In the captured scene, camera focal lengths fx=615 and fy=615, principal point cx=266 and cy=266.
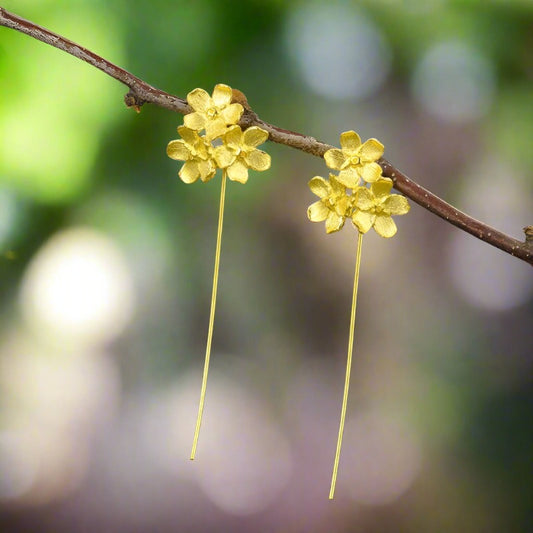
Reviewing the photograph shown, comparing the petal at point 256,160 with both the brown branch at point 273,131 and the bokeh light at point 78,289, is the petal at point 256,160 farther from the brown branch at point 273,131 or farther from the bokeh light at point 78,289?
the bokeh light at point 78,289

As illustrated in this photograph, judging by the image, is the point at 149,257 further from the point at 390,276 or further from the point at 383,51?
the point at 383,51

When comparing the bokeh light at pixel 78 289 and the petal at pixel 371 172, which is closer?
the petal at pixel 371 172

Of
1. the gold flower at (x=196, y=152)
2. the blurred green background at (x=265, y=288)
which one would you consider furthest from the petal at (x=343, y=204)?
the blurred green background at (x=265, y=288)

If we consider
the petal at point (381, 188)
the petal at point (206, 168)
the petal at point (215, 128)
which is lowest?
the petal at point (381, 188)

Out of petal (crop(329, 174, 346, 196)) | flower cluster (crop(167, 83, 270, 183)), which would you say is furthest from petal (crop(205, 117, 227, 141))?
petal (crop(329, 174, 346, 196))

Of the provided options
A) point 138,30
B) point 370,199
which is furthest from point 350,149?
point 138,30


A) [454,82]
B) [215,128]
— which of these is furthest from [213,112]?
[454,82]

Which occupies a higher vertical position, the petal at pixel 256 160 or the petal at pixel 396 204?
the petal at pixel 256 160

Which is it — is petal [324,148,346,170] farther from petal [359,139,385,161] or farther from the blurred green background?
the blurred green background
